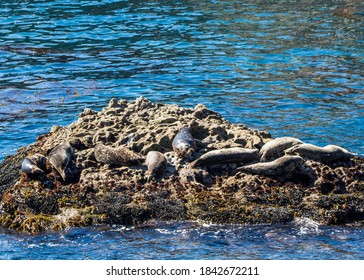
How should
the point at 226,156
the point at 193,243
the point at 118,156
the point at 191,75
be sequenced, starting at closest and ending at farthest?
the point at 193,243 < the point at 226,156 < the point at 118,156 < the point at 191,75

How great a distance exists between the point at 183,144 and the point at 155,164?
46 centimetres

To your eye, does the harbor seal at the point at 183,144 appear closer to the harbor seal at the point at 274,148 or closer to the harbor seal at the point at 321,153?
the harbor seal at the point at 274,148

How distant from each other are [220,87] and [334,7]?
33.9 ft

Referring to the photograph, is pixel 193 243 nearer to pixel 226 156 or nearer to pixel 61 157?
pixel 226 156

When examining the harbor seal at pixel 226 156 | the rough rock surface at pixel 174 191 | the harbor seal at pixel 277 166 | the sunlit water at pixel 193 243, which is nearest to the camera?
the sunlit water at pixel 193 243

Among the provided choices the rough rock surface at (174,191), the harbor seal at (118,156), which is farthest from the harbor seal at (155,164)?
the harbor seal at (118,156)

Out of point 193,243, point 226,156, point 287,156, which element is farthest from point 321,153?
point 193,243

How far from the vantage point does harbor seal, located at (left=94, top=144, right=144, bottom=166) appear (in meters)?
9.49

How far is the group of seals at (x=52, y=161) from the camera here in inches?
374

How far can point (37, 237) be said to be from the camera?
28.7 feet

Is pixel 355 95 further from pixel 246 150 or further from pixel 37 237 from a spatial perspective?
pixel 37 237

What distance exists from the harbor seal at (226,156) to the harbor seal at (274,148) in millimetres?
127

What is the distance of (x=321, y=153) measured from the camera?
952cm

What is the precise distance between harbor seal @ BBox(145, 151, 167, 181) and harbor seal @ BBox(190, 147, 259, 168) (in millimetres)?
380
